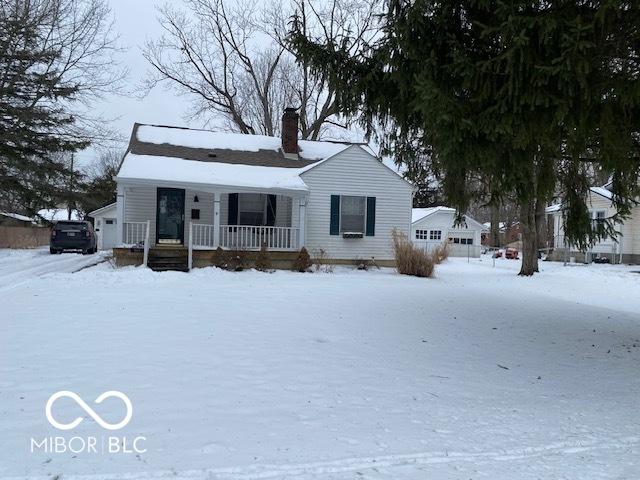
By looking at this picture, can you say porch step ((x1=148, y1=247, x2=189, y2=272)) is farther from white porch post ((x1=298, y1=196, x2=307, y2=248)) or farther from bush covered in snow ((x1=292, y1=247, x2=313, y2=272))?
white porch post ((x1=298, y1=196, x2=307, y2=248))

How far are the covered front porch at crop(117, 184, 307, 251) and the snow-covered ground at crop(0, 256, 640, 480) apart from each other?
5.78m

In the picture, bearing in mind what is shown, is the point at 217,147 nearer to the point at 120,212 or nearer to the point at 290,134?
the point at 290,134

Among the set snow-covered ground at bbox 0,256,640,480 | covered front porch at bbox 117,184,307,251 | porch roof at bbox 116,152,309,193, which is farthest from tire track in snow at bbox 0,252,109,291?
porch roof at bbox 116,152,309,193

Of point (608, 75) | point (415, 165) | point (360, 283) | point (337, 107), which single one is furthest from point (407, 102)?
point (360, 283)

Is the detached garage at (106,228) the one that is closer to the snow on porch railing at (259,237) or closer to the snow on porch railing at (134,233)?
the snow on porch railing at (134,233)

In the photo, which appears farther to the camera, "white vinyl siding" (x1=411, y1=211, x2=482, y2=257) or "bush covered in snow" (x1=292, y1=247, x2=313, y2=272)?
"white vinyl siding" (x1=411, y1=211, x2=482, y2=257)

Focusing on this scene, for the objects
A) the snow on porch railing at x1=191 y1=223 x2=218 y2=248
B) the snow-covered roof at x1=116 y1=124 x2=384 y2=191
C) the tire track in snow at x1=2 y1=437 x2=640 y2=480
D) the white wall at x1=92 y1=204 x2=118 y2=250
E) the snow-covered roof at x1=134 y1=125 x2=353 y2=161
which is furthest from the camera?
the white wall at x1=92 y1=204 x2=118 y2=250

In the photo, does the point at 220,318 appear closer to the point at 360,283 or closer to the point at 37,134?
the point at 360,283

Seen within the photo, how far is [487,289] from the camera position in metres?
14.2

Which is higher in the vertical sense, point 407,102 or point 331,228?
point 407,102

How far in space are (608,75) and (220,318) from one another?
606cm

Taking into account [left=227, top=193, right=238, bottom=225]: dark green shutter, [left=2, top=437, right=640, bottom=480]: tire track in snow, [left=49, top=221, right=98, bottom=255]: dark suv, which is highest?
[left=227, top=193, right=238, bottom=225]: dark green shutter

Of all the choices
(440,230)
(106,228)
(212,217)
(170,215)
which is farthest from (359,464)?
(440,230)

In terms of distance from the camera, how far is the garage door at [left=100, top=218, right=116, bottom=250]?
2877 cm
